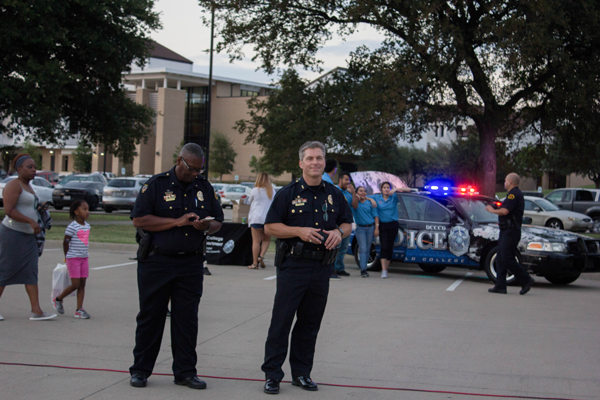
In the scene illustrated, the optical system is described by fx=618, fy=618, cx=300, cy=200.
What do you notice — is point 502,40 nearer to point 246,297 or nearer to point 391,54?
point 391,54

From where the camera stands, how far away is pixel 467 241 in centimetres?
1131

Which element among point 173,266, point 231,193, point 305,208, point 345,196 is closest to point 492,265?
point 345,196

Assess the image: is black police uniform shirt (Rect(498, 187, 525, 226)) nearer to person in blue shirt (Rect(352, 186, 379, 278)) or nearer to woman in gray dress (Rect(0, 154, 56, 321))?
person in blue shirt (Rect(352, 186, 379, 278))

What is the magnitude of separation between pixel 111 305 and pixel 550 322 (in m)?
5.68

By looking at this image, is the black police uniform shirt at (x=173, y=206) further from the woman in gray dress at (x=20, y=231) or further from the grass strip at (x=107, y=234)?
the grass strip at (x=107, y=234)

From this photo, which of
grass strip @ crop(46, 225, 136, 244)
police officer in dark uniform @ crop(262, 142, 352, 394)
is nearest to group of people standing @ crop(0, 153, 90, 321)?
police officer in dark uniform @ crop(262, 142, 352, 394)

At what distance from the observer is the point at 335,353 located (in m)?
6.03

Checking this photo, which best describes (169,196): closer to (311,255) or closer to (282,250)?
(282,250)

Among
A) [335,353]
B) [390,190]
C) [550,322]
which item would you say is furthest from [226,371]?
[390,190]

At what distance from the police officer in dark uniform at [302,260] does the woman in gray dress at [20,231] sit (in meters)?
3.40

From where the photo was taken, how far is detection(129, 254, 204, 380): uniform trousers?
185 inches

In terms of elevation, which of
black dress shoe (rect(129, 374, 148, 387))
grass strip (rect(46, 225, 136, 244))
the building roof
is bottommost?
grass strip (rect(46, 225, 136, 244))

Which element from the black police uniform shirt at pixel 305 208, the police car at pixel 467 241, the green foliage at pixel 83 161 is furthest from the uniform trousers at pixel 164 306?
the green foliage at pixel 83 161

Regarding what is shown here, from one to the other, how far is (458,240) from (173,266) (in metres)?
7.73
